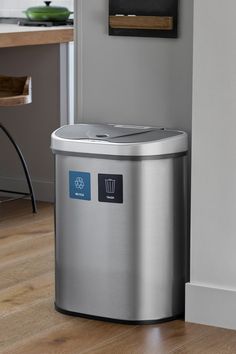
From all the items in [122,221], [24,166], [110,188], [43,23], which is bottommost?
[24,166]

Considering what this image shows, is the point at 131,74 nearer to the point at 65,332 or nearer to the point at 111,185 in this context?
the point at 111,185

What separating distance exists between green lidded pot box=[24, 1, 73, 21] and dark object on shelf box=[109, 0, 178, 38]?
2.07 metres

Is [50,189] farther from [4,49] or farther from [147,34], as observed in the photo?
[147,34]

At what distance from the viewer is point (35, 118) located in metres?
5.34

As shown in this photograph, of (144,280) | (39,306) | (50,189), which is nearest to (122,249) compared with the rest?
(144,280)

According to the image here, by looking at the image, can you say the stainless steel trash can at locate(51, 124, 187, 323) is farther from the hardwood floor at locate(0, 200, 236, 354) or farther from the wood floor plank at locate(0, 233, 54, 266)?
the wood floor plank at locate(0, 233, 54, 266)

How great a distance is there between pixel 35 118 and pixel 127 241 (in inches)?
89.4

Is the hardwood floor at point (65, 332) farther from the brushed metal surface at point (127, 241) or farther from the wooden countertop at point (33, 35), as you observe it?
the wooden countertop at point (33, 35)

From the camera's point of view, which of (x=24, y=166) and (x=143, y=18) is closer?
(x=143, y=18)

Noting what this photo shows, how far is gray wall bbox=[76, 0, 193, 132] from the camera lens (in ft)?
10.9

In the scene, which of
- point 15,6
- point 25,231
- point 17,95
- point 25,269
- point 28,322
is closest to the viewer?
point 28,322

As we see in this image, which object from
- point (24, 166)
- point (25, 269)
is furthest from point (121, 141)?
point (24, 166)

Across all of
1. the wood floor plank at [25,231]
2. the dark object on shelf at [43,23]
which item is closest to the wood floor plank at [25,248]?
the wood floor plank at [25,231]

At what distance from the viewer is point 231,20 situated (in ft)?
10.00
